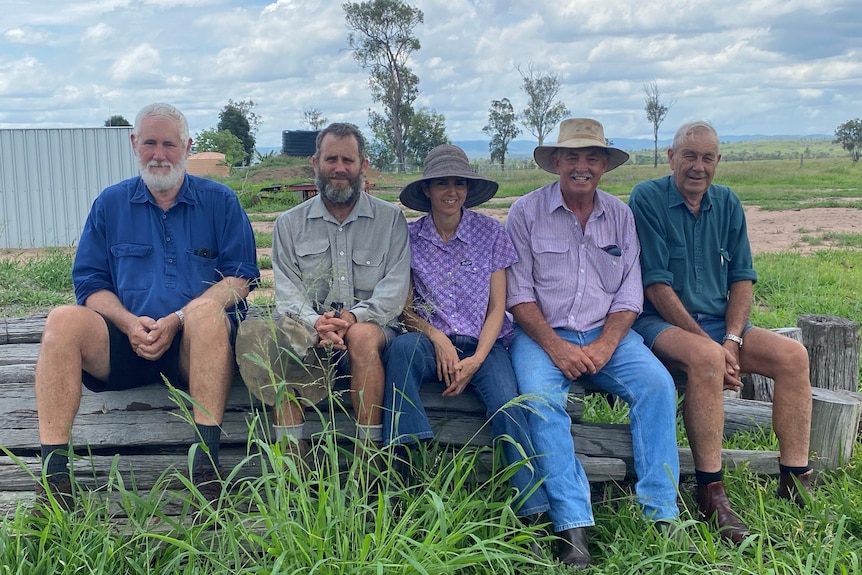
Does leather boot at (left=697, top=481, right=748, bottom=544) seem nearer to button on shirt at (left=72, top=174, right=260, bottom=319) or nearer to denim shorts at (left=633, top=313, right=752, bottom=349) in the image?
denim shorts at (left=633, top=313, right=752, bottom=349)

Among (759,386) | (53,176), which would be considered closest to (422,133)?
(53,176)

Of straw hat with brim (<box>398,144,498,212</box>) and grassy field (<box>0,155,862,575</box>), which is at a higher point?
straw hat with brim (<box>398,144,498,212</box>)

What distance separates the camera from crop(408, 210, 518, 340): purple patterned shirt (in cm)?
393

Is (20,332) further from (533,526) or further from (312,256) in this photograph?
(533,526)

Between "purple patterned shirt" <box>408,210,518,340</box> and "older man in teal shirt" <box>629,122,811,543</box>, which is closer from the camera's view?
"older man in teal shirt" <box>629,122,811,543</box>

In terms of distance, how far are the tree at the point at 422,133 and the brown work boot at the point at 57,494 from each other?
4515 cm

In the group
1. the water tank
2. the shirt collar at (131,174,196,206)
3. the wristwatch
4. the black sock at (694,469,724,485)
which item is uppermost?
the water tank

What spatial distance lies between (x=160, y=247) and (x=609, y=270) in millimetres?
2283

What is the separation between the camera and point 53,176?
48.3ft

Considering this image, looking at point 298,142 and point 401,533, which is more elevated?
point 298,142

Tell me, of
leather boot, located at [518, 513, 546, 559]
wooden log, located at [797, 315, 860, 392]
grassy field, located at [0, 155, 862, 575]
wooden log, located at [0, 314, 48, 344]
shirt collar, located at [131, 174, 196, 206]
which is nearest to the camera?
grassy field, located at [0, 155, 862, 575]

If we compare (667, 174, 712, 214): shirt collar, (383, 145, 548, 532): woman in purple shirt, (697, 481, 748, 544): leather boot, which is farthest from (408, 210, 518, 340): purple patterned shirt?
(697, 481, 748, 544): leather boot

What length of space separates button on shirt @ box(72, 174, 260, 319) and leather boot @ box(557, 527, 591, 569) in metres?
1.97

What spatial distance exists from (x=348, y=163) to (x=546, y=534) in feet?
6.55
